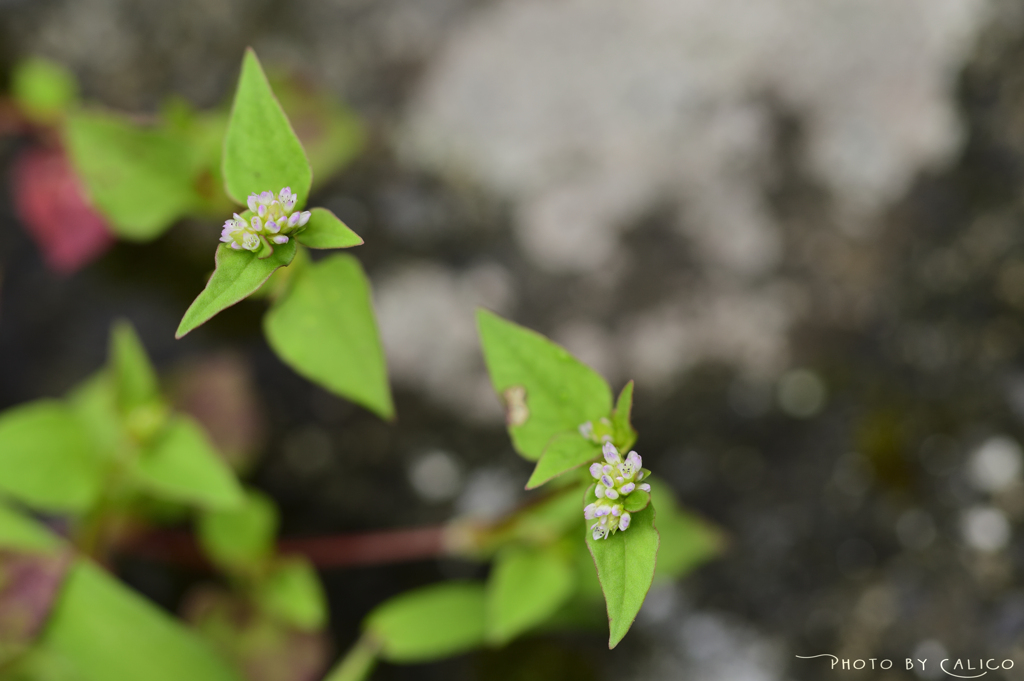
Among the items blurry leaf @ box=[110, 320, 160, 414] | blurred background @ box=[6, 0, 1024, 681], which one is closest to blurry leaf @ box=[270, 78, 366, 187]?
blurred background @ box=[6, 0, 1024, 681]

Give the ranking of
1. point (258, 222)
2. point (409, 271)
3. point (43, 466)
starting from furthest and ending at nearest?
point (409, 271), point (43, 466), point (258, 222)

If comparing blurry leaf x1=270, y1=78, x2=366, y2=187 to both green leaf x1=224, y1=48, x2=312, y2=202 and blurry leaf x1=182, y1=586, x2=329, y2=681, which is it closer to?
green leaf x1=224, y1=48, x2=312, y2=202

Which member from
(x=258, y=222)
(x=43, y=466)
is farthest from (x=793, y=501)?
(x=43, y=466)

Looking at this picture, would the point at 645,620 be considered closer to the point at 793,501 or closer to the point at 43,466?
the point at 793,501

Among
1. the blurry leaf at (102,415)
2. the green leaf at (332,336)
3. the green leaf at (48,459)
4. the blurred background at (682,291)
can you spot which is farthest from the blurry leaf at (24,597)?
the green leaf at (332,336)

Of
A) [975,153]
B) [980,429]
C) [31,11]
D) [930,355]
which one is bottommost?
[980,429]

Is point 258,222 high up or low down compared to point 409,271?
up

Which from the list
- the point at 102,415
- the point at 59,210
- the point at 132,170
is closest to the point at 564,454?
the point at 132,170
